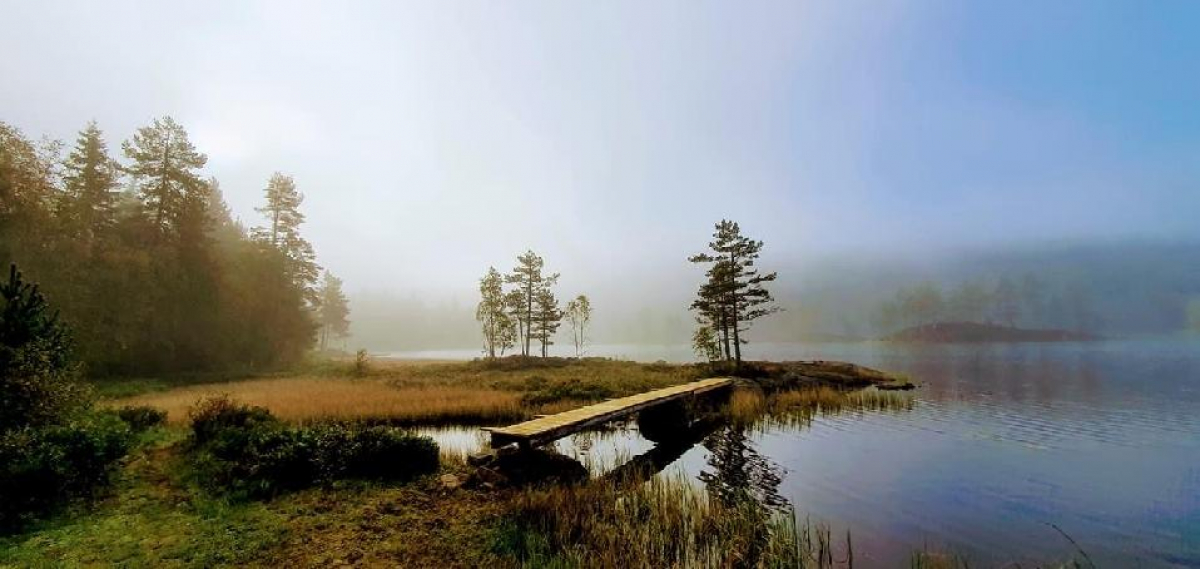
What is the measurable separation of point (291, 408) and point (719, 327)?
37.9 metres

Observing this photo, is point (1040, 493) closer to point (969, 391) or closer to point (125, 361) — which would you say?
point (969, 391)

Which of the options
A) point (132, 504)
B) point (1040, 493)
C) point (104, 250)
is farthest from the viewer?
point (104, 250)

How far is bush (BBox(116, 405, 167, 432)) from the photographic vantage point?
16.5m

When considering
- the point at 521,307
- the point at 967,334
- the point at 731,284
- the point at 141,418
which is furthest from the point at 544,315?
the point at 967,334

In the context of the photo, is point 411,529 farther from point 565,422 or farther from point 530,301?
point 530,301

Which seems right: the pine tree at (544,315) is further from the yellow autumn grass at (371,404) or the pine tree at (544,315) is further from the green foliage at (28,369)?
the green foliage at (28,369)

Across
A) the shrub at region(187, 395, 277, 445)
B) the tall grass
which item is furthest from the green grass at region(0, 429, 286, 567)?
the tall grass

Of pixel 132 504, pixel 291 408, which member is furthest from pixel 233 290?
pixel 132 504

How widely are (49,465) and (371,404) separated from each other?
1410 centimetres

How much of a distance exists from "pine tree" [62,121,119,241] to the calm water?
133 feet

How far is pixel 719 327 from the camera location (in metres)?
49.3

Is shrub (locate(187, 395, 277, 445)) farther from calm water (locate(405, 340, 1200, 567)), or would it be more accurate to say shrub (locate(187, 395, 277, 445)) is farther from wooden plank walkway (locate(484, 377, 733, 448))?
wooden plank walkway (locate(484, 377, 733, 448))

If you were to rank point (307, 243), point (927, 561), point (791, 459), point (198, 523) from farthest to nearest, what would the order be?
point (307, 243) < point (791, 459) < point (198, 523) < point (927, 561)

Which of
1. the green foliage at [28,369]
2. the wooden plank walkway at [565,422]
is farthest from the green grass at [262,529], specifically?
the green foliage at [28,369]
